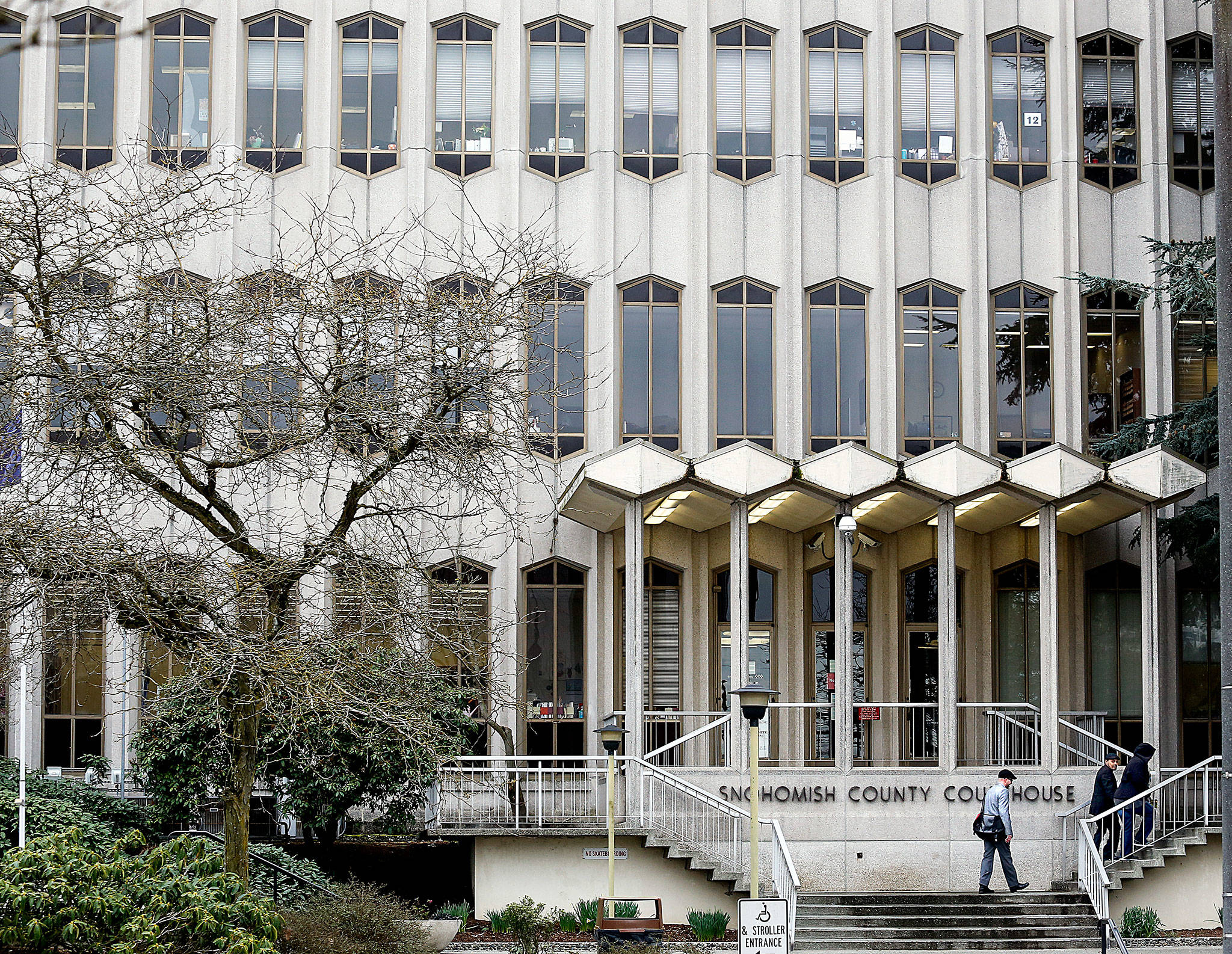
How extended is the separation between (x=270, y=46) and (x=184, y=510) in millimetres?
15391

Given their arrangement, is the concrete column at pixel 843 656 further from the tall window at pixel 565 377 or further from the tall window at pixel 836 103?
the tall window at pixel 836 103

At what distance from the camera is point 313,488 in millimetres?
25375

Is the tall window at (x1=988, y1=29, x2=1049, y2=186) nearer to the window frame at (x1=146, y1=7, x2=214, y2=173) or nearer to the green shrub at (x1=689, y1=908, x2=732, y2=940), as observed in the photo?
the window frame at (x1=146, y1=7, x2=214, y2=173)

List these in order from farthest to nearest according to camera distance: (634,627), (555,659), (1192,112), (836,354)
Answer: (1192,112) < (836,354) < (555,659) < (634,627)

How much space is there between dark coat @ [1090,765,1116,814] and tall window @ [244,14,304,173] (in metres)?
17.0

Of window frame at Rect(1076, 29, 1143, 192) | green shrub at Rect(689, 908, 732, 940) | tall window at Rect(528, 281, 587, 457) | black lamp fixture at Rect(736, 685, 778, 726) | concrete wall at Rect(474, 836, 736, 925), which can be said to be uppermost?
window frame at Rect(1076, 29, 1143, 192)

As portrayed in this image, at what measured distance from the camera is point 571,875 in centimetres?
2109

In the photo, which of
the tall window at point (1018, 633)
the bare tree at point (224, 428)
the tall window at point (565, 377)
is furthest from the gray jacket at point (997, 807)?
the tall window at point (565, 377)

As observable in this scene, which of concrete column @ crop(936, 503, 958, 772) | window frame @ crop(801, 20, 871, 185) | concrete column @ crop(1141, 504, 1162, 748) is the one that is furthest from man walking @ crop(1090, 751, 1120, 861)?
window frame @ crop(801, 20, 871, 185)

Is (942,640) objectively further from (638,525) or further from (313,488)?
(313,488)

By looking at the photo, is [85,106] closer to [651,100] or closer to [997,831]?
[651,100]

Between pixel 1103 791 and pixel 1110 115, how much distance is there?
43.0 feet

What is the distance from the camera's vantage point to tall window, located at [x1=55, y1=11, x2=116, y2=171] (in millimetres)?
26391

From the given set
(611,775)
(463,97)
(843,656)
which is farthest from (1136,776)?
(463,97)
